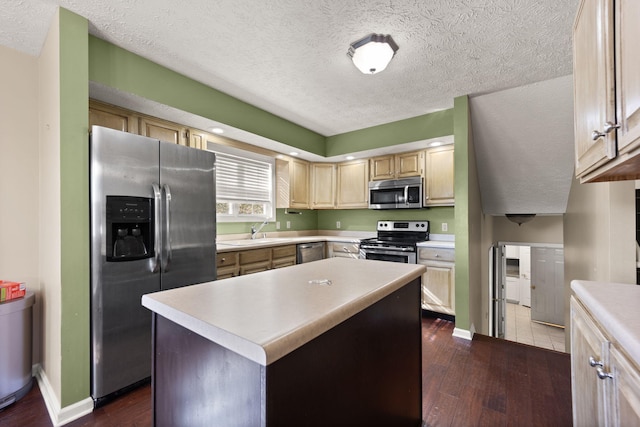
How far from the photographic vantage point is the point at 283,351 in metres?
0.65

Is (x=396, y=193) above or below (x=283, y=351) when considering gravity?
above

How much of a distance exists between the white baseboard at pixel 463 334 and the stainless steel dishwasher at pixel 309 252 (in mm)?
1888

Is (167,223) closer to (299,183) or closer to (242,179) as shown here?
(242,179)

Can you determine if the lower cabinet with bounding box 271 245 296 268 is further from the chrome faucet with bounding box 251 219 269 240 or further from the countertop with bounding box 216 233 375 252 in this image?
the chrome faucet with bounding box 251 219 269 240

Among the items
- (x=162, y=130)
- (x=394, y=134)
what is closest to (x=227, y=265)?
(x=162, y=130)

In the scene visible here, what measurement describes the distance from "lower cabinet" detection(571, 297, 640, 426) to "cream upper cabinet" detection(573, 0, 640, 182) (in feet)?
1.98

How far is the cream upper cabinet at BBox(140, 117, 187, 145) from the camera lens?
2.60 metres

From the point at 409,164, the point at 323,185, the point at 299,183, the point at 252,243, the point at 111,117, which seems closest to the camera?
the point at 111,117

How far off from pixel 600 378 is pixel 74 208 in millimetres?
2667

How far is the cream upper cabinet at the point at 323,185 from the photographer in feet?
15.2

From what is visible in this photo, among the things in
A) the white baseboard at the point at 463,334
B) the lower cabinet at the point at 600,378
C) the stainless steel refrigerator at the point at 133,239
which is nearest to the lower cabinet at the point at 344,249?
the white baseboard at the point at 463,334

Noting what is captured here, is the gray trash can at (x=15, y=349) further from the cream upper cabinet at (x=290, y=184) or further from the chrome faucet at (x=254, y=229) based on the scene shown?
the cream upper cabinet at (x=290, y=184)

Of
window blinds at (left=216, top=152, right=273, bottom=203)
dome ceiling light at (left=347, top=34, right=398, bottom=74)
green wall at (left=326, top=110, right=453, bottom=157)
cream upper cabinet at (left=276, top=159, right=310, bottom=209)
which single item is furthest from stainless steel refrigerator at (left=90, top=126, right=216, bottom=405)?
green wall at (left=326, top=110, right=453, bottom=157)

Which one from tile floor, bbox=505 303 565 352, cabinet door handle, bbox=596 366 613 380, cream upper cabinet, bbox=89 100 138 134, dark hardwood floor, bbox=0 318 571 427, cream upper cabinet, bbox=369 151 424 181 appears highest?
cream upper cabinet, bbox=89 100 138 134
